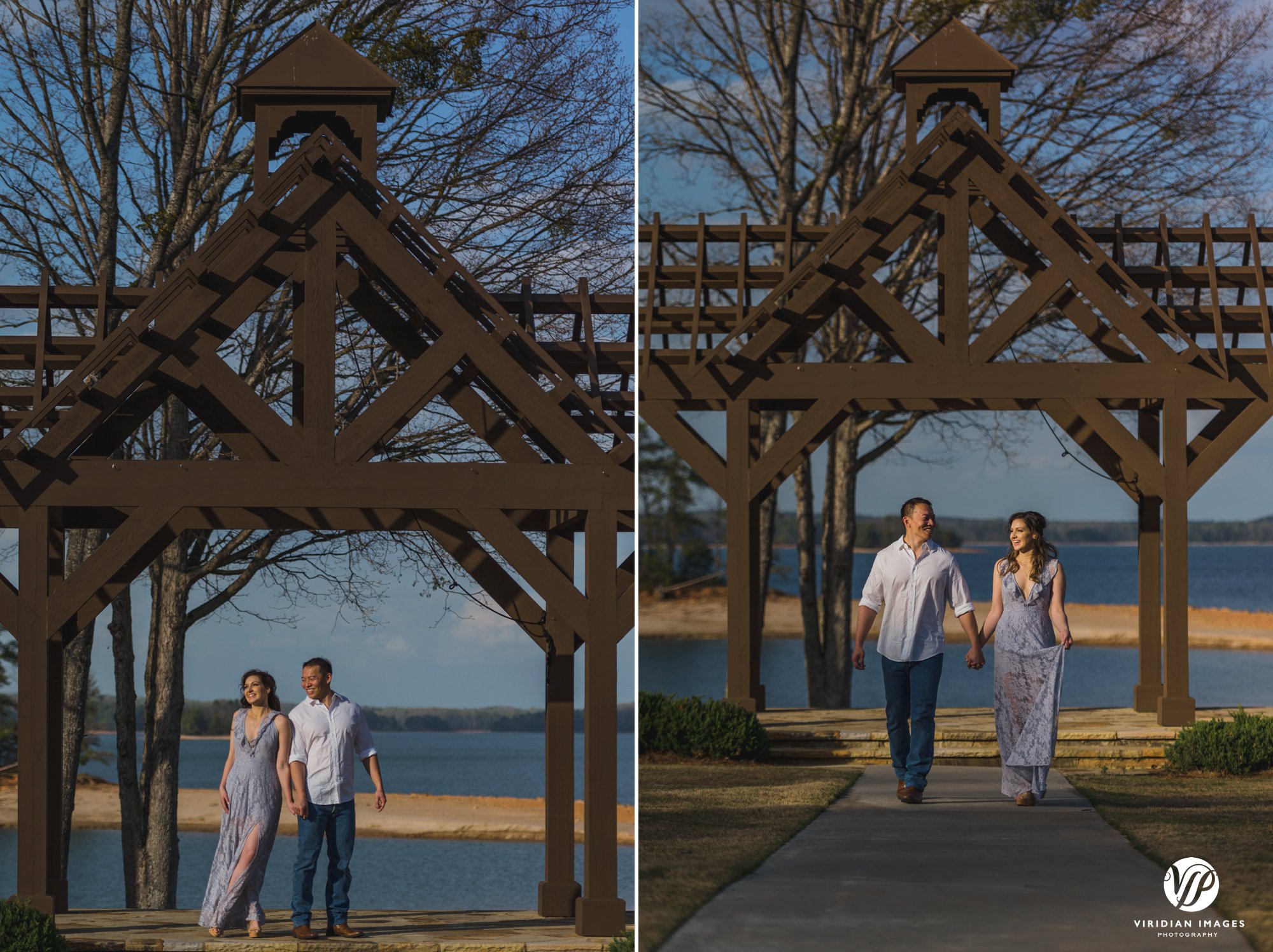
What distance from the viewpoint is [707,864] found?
636 cm

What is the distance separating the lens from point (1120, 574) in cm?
7662

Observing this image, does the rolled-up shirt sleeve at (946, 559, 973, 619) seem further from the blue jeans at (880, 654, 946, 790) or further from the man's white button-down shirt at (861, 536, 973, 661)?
the blue jeans at (880, 654, 946, 790)

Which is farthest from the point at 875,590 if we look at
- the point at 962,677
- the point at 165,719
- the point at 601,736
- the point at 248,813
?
the point at 962,677

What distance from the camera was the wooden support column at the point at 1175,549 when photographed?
12.1 m

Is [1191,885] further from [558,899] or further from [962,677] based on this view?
[962,677]

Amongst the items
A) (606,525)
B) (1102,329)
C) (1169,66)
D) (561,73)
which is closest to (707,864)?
(606,525)

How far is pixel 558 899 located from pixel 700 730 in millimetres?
1661

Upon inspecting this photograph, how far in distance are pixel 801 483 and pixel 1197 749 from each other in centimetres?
1046

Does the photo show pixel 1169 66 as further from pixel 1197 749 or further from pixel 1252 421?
pixel 1197 749

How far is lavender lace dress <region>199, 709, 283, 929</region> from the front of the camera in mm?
8945

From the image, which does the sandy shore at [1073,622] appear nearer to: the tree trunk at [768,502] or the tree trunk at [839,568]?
the tree trunk at [768,502]

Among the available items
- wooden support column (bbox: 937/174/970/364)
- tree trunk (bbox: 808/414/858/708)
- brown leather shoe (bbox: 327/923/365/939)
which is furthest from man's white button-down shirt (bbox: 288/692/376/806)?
tree trunk (bbox: 808/414/858/708)

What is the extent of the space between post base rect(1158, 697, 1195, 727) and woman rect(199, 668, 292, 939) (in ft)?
23.2

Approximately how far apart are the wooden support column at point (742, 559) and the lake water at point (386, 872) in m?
10.2
